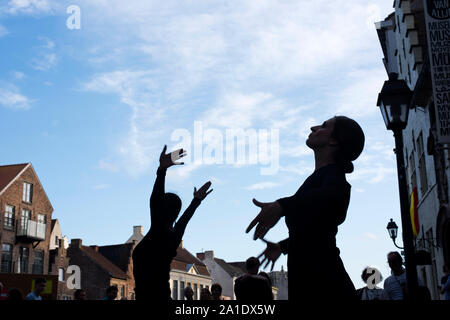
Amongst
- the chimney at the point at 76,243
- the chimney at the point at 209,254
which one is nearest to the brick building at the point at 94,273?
the chimney at the point at 76,243

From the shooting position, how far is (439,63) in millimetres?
13992

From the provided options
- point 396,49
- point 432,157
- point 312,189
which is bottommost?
point 312,189

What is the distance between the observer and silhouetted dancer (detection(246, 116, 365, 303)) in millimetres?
2791

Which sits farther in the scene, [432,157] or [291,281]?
[432,157]

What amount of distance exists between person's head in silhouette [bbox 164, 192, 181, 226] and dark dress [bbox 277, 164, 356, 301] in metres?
1.07

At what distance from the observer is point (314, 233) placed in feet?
9.50

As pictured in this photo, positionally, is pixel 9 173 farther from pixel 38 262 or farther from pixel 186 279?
pixel 186 279

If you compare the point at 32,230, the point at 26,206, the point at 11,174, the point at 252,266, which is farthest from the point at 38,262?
the point at 252,266

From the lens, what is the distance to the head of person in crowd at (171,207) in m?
3.89

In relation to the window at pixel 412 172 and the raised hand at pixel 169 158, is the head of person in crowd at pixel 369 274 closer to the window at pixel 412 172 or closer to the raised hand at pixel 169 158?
the raised hand at pixel 169 158

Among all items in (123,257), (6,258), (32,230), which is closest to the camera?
(6,258)
